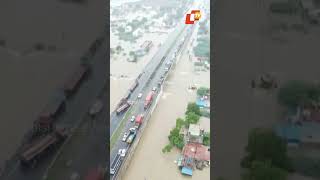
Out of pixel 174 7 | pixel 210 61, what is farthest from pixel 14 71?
pixel 174 7

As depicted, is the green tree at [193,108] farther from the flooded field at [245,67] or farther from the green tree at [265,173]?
the green tree at [265,173]

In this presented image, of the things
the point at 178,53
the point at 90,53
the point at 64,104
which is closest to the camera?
the point at 64,104

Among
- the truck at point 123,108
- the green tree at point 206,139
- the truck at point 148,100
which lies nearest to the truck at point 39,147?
the truck at point 123,108

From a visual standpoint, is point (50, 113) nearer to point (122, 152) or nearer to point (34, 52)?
point (122, 152)

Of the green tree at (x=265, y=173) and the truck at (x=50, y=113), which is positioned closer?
the green tree at (x=265, y=173)

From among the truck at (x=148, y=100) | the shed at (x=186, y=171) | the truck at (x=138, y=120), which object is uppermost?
the truck at (x=148, y=100)

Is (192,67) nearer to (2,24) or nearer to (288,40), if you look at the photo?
(288,40)

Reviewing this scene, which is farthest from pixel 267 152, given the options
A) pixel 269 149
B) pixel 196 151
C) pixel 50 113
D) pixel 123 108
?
pixel 50 113
